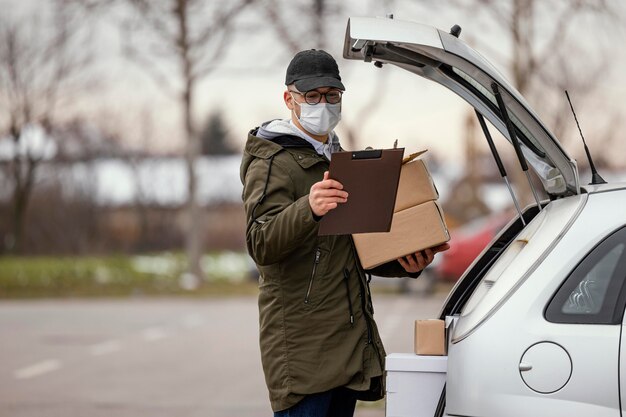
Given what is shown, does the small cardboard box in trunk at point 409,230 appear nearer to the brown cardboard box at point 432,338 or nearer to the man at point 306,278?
the man at point 306,278

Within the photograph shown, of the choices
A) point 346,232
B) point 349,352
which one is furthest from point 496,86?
point 349,352

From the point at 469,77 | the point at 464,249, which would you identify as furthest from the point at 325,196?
the point at 464,249

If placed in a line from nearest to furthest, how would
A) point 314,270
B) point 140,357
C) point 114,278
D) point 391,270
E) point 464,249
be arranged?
point 314,270 → point 391,270 → point 140,357 → point 464,249 → point 114,278

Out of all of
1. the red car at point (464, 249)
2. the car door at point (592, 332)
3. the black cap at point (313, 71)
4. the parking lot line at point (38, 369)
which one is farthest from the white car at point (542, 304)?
the red car at point (464, 249)

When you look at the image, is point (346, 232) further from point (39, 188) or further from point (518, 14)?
point (39, 188)

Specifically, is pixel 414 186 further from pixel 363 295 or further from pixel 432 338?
pixel 432 338

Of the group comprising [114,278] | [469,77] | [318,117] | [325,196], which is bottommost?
[114,278]

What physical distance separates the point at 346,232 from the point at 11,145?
34.8 m

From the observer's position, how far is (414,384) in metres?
3.97

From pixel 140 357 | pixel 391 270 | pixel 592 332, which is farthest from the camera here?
pixel 140 357

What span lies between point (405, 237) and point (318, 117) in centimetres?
53

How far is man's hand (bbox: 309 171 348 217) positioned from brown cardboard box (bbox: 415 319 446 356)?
20.0 inches

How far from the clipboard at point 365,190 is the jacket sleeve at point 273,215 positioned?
80 mm

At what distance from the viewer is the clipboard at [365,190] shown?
395cm
